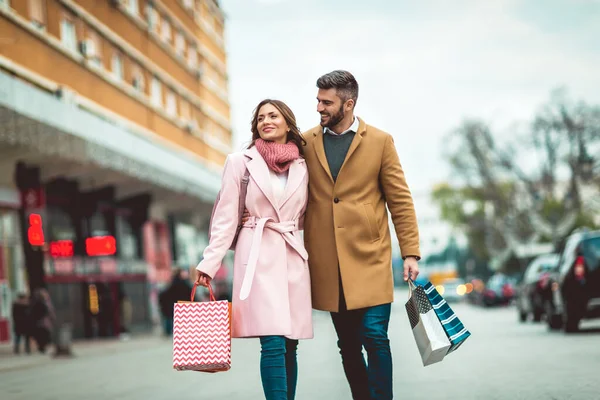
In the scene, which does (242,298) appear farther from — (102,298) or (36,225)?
(102,298)

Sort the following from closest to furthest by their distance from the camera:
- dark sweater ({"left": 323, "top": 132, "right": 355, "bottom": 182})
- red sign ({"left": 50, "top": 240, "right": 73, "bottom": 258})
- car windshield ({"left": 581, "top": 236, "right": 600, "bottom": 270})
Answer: dark sweater ({"left": 323, "top": 132, "right": 355, "bottom": 182}), car windshield ({"left": 581, "top": 236, "right": 600, "bottom": 270}), red sign ({"left": 50, "top": 240, "right": 73, "bottom": 258})

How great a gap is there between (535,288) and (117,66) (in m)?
17.1

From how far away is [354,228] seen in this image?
605 cm

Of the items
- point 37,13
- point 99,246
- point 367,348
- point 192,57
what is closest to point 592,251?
point 367,348

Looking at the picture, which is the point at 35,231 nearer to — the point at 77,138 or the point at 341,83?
the point at 77,138

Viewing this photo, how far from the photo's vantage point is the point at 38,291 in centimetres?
2334

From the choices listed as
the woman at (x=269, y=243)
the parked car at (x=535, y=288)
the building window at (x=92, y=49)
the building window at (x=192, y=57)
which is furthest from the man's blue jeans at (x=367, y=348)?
the building window at (x=192, y=57)

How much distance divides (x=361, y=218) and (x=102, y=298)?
26143 millimetres

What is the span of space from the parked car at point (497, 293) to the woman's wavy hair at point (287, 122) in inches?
1713

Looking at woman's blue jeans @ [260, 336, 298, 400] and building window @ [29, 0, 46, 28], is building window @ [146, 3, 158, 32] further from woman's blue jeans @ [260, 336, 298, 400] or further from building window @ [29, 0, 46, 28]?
woman's blue jeans @ [260, 336, 298, 400]

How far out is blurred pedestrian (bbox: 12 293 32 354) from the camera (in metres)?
22.9

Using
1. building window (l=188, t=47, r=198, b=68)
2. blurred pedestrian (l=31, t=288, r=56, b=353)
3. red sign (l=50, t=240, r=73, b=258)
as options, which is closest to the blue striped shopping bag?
blurred pedestrian (l=31, t=288, r=56, b=353)

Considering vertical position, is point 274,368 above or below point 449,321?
below

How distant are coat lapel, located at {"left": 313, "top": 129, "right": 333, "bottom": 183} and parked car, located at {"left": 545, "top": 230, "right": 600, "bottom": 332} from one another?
1145 cm
